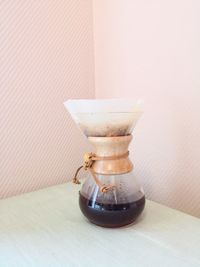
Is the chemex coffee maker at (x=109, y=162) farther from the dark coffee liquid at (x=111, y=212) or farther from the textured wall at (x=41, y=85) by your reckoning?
the textured wall at (x=41, y=85)

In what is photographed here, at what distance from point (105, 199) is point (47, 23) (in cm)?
58

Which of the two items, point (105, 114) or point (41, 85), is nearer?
point (105, 114)

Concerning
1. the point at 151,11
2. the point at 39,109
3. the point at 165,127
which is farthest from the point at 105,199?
the point at 151,11

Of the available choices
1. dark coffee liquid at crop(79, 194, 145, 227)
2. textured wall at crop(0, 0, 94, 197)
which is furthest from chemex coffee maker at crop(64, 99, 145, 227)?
textured wall at crop(0, 0, 94, 197)

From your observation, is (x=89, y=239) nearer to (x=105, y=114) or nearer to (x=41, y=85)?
(x=105, y=114)

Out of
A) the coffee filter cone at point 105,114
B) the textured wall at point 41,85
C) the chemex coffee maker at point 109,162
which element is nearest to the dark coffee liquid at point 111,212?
the chemex coffee maker at point 109,162

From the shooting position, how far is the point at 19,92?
0.81 m

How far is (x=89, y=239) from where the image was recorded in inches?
21.9

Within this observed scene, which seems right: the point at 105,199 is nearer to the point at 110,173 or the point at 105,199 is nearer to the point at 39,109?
the point at 110,173

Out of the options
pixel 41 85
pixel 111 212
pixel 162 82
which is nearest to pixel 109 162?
pixel 111 212

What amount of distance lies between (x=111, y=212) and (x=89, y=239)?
70 millimetres

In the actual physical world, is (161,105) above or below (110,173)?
above

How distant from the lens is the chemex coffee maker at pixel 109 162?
0.57 meters

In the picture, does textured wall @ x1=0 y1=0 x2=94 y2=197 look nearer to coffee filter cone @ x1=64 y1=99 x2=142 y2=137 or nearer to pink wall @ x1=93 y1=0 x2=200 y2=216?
pink wall @ x1=93 y1=0 x2=200 y2=216
